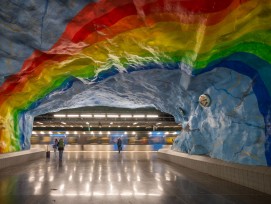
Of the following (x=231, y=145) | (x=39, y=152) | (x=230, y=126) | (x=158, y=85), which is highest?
(x=158, y=85)

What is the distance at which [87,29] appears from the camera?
675 cm

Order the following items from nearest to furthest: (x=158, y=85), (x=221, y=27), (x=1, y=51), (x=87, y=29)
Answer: (x=221, y=27), (x=87, y=29), (x=1, y=51), (x=158, y=85)

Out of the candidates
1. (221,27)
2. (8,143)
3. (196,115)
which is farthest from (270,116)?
(8,143)

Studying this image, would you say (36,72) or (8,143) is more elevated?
(36,72)

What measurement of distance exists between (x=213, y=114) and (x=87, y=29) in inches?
229

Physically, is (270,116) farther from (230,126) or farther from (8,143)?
(8,143)

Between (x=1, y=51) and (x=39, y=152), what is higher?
(x=1, y=51)

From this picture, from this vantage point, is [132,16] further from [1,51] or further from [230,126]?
[230,126]

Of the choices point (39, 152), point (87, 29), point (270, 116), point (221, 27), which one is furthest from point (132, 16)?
point (39, 152)

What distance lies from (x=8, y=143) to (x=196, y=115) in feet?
31.0

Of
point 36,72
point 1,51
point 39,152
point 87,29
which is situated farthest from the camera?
point 39,152

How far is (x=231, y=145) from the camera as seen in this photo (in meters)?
8.41

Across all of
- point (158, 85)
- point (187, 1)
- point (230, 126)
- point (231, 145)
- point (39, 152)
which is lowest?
point (39, 152)

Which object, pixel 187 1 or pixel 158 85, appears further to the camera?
A: pixel 158 85
